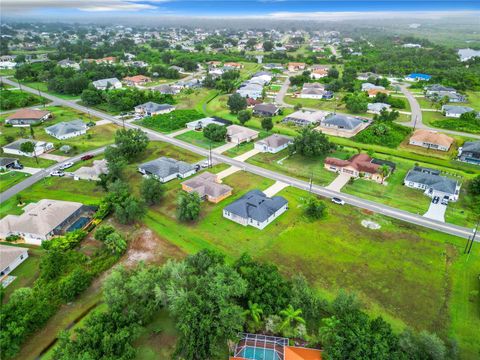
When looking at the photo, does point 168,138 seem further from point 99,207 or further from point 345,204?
point 345,204

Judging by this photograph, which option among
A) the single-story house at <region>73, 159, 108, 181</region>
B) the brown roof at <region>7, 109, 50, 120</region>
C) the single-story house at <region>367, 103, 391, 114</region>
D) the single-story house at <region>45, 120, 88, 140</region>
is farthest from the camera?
the single-story house at <region>367, 103, 391, 114</region>

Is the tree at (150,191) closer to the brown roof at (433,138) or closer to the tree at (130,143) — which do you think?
the tree at (130,143)

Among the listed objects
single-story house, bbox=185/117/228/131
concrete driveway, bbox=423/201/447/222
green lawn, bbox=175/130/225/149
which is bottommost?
green lawn, bbox=175/130/225/149

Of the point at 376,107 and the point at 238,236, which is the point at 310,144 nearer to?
the point at 238,236

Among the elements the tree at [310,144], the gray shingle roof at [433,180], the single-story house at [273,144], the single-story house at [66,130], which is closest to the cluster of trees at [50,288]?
the tree at [310,144]

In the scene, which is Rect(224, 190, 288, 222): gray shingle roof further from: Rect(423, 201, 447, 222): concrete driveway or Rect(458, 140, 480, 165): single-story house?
Rect(458, 140, 480, 165): single-story house

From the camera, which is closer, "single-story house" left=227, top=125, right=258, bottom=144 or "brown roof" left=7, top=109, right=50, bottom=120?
"single-story house" left=227, top=125, right=258, bottom=144

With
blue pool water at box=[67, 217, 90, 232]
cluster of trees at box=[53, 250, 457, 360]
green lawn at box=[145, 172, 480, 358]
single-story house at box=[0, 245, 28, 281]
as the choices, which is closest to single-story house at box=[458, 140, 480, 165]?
green lawn at box=[145, 172, 480, 358]
